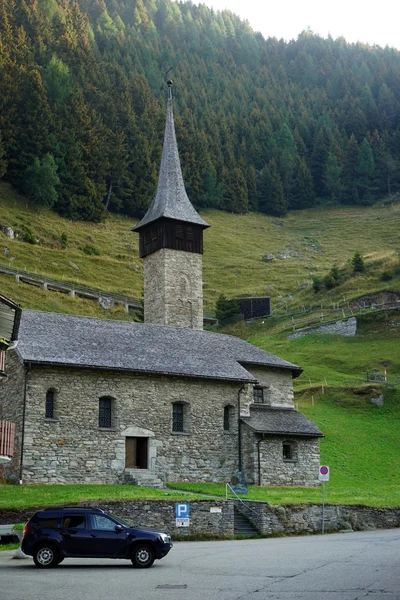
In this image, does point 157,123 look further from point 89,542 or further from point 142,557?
point 142,557

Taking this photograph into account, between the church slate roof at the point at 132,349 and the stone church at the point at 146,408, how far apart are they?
0.20ft

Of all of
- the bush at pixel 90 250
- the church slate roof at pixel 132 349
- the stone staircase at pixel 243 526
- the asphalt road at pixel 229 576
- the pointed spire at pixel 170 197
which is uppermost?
the bush at pixel 90 250

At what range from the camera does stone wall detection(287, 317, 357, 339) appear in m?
71.1

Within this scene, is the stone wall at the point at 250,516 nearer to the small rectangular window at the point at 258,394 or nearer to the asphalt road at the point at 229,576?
the asphalt road at the point at 229,576

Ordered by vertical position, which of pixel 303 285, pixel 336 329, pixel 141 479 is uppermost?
pixel 303 285

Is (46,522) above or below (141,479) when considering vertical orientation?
below

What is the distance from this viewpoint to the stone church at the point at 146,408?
33.0 meters

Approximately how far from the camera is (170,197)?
5541 cm

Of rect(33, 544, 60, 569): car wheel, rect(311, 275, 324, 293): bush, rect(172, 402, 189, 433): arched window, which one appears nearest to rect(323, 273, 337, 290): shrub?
rect(311, 275, 324, 293): bush

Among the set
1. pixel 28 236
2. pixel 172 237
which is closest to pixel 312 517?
pixel 172 237

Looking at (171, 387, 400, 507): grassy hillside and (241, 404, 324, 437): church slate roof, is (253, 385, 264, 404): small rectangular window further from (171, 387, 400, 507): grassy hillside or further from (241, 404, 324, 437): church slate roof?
(171, 387, 400, 507): grassy hillside

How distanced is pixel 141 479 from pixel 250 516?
25.1 feet

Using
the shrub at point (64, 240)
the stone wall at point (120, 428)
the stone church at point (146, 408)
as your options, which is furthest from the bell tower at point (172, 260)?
the shrub at point (64, 240)

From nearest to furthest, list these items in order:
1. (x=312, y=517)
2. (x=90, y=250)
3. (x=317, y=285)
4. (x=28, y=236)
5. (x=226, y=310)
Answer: (x=312, y=517)
(x=226, y=310)
(x=28, y=236)
(x=317, y=285)
(x=90, y=250)
